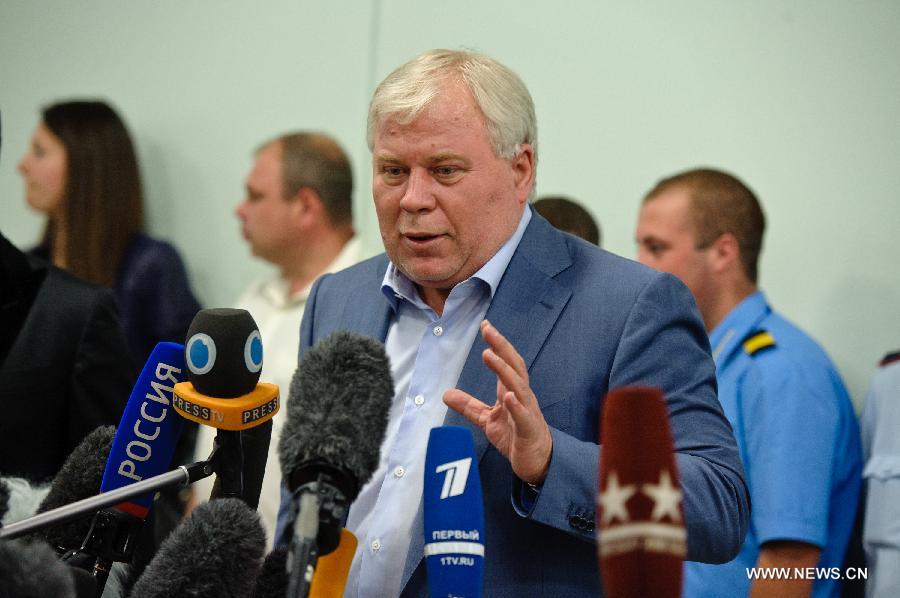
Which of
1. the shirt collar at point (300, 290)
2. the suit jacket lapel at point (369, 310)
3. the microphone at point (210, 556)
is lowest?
the microphone at point (210, 556)

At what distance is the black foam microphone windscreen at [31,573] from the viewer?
3.28ft

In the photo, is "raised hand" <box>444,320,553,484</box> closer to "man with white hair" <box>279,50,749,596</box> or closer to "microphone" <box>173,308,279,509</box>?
"man with white hair" <box>279,50,749,596</box>

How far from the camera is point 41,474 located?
2.20m

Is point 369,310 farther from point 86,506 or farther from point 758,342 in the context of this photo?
point 758,342

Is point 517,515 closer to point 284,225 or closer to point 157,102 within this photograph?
point 284,225

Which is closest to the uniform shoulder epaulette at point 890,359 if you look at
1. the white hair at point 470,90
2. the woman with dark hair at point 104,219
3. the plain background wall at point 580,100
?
the plain background wall at point 580,100

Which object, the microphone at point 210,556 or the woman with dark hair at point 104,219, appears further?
the woman with dark hair at point 104,219

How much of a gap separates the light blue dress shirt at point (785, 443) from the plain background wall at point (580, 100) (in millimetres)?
353

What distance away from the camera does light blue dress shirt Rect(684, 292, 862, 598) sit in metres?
2.60

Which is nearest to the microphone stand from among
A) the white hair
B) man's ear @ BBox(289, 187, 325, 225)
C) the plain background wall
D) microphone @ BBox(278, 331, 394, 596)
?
microphone @ BBox(278, 331, 394, 596)

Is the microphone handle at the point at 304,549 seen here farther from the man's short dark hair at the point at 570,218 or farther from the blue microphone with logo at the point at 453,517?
the man's short dark hair at the point at 570,218

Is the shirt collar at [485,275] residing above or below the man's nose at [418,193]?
below

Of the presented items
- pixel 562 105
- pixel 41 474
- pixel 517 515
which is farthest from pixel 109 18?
pixel 517 515

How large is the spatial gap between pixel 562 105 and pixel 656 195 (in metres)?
0.66
